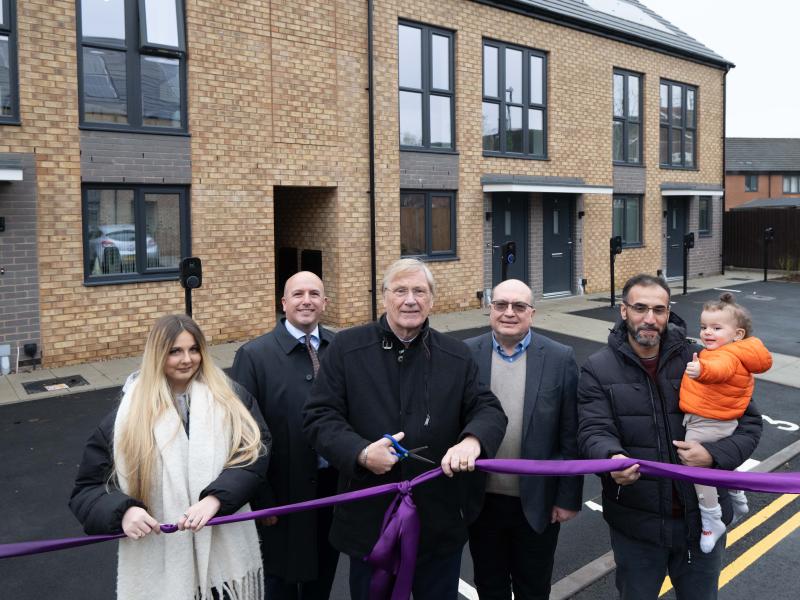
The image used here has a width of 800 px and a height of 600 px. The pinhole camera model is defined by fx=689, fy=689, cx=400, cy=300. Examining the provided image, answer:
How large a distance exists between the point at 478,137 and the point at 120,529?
43.9 feet

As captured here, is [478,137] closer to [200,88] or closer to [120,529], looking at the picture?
[200,88]

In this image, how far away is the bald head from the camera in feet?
11.6

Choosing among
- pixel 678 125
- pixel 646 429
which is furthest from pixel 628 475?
pixel 678 125

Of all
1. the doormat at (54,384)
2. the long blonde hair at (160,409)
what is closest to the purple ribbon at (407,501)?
the long blonde hair at (160,409)

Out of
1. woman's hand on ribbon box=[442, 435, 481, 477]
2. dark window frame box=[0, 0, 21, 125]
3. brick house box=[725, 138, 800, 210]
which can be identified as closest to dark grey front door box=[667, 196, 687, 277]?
dark window frame box=[0, 0, 21, 125]

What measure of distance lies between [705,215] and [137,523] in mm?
22691

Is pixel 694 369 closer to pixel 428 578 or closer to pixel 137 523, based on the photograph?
pixel 428 578

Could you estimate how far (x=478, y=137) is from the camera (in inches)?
587

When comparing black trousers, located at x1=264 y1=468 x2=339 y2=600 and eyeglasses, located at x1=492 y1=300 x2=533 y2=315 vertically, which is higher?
eyeglasses, located at x1=492 y1=300 x2=533 y2=315

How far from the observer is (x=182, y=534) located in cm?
277

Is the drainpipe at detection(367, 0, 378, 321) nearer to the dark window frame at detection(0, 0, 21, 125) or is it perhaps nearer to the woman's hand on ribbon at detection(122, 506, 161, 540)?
the dark window frame at detection(0, 0, 21, 125)

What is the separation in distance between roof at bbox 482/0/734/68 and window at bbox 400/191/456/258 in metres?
4.41

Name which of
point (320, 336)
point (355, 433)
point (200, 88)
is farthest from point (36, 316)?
point (355, 433)

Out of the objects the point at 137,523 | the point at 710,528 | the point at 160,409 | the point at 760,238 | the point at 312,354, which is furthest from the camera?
the point at 760,238
